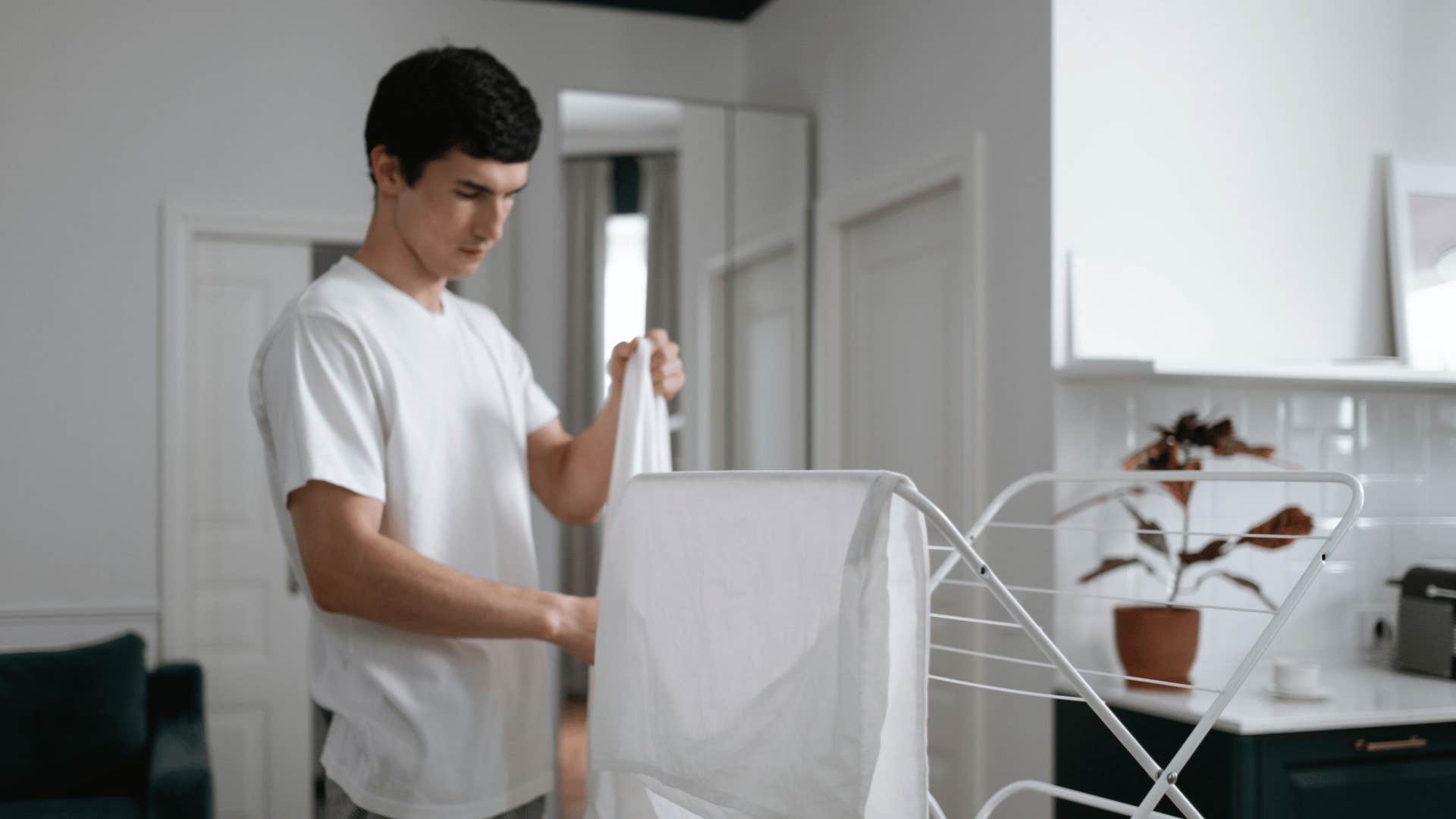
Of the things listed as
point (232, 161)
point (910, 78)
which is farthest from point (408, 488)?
point (232, 161)

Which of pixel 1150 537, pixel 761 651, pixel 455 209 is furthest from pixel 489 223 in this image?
pixel 1150 537

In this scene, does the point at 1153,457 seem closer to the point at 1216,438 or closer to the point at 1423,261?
the point at 1216,438

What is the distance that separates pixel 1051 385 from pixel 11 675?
9.21 ft

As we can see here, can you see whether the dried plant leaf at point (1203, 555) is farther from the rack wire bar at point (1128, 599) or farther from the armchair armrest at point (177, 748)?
the armchair armrest at point (177, 748)

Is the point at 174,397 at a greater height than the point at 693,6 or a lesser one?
lesser

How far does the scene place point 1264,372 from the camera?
2.43 metres

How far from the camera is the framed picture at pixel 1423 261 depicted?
2867 millimetres

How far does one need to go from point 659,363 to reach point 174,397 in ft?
8.38

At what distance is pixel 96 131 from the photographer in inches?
142

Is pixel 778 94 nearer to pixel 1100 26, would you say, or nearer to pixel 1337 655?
pixel 1100 26

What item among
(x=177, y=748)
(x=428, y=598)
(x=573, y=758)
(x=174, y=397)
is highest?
(x=174, y=397)

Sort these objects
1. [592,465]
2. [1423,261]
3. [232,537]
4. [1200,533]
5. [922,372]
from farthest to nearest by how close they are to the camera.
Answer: [232,537] → [922,372] → [1423,261] → [592,465] → [1200,533]

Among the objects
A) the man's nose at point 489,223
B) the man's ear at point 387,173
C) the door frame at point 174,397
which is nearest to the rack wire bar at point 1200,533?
the man's nose at point 489,223

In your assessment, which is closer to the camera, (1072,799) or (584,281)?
(1072,799)
